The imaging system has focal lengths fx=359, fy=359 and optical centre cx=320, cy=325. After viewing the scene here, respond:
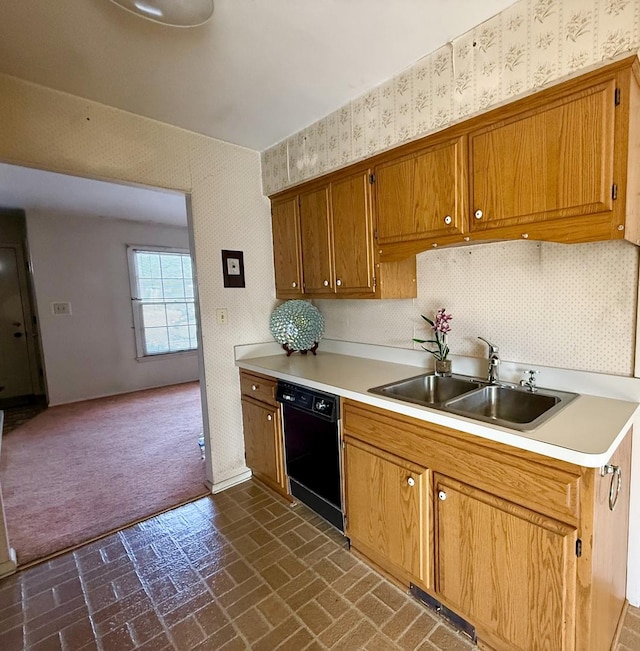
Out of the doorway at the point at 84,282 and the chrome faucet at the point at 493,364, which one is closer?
the chrome faucet at the point at 493,364

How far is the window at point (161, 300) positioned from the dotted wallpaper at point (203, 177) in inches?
116

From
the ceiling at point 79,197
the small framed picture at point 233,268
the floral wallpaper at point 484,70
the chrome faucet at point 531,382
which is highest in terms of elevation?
the ceiling at point 79,197

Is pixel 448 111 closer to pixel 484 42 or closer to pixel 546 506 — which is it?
pixel 484 42

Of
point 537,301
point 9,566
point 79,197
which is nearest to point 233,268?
point 537,301

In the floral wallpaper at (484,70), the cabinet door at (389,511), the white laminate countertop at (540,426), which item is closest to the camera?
the white laminate countertop at (540,426)

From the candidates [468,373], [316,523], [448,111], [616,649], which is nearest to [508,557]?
[616,649]

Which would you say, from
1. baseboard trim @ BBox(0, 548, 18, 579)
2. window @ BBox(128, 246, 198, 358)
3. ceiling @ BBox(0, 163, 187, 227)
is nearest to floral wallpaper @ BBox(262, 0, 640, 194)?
ceiling @ BBox(0, 163, 187, 227)

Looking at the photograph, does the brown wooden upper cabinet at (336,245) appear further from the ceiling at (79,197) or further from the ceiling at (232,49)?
the ceiling at (79,197)

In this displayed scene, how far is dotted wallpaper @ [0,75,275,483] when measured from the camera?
1.80m

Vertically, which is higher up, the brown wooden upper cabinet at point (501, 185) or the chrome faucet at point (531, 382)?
the brown wooden upper cabinet at point (501, 185)

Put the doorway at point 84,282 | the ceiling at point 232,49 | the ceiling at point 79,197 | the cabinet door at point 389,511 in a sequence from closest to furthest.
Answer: the ceiling at point 232,49 < the cabinet door at point 389,511 < the ceiling at point 79,197 < the doorway at point 84,282

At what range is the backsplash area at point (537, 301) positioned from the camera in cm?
144

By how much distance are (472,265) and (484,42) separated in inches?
37.2

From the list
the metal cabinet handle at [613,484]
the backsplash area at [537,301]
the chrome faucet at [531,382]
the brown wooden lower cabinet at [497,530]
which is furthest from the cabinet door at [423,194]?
the metal cabinet handle at [613,484]
